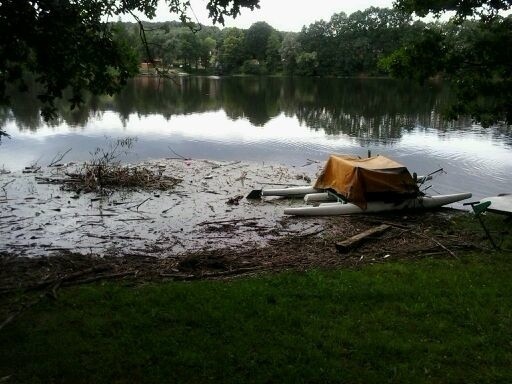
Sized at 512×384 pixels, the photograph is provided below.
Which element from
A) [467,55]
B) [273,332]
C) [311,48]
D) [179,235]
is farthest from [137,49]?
[311,48]

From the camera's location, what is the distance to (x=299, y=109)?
4938 centimetres

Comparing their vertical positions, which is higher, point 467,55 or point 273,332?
point 467,55

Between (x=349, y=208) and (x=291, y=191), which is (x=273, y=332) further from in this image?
(x=291, y=191)

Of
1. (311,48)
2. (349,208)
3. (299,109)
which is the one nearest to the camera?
(349,208)

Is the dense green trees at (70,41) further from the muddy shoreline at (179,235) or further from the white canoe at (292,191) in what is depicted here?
the white canoe at (292,191)

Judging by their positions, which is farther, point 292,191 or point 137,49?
point 292,191

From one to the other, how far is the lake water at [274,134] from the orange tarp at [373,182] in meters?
5.19

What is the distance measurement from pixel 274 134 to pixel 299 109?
15.6 metres

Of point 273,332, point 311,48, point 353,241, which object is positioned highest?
point 311,48

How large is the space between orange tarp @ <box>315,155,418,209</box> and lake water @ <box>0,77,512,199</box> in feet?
17.0

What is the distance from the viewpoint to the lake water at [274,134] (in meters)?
26.4

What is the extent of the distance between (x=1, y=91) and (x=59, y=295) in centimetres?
365

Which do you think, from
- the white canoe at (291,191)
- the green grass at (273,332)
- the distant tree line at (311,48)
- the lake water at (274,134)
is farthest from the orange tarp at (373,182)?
the distant tree line at (311,48)

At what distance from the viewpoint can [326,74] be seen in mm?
108438
